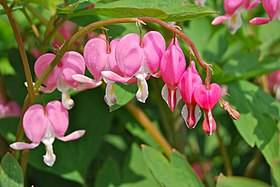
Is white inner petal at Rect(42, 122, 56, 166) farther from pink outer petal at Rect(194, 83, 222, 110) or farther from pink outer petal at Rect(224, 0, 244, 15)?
pink outer petal at Rect(224, 0, 244, 15)

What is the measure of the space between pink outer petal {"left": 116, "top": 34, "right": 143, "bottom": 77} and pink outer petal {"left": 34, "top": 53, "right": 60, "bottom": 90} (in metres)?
0.16

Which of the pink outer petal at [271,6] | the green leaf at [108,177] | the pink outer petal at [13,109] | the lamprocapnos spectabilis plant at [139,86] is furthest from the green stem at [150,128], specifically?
the pink outer petal at [271,6]

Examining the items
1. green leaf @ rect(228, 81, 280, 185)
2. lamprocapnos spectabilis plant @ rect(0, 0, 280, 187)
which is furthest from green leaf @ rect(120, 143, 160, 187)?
green leaf @ rect(228, 81, 280, 185)

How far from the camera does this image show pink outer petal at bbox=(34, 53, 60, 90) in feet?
4.13

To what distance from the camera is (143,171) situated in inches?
62.7

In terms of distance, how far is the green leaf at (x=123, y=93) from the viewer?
134cm

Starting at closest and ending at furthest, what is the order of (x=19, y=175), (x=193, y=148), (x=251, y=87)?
(x=19, y=175), (x=251, y=87), (x=193, y=148)

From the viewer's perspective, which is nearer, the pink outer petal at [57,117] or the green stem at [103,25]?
the green stem at [103,25]

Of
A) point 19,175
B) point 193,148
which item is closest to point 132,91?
point 19,175

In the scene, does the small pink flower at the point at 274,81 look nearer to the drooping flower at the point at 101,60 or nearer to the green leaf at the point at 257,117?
the green leaf at the point at 257,117

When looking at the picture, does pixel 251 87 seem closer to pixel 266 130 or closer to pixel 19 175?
pixel 266 130

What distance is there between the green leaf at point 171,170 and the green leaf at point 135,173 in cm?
17

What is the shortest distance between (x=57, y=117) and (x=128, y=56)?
0.22m

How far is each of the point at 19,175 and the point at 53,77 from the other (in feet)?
0.66
